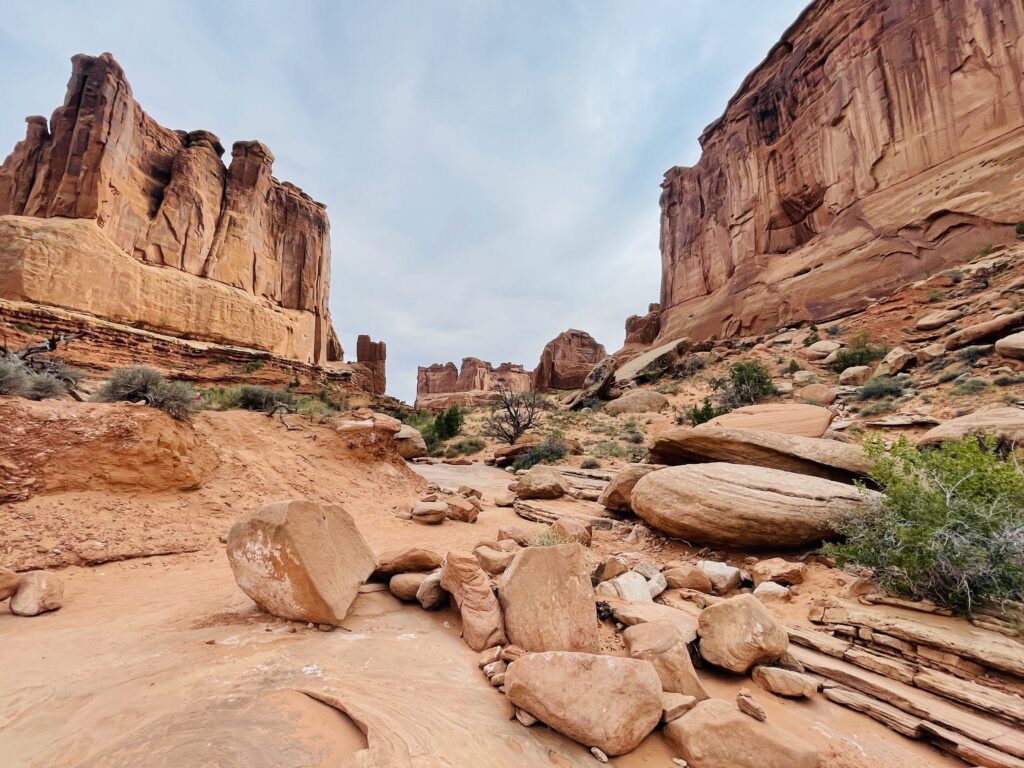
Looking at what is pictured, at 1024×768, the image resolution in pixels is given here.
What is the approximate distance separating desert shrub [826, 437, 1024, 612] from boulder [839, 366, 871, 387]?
627 inches

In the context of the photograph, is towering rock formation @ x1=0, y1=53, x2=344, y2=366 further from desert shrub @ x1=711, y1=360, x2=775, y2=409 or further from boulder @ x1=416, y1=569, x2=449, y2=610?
desert shrub @ x1=711, y1=360, x2=775, y2=409

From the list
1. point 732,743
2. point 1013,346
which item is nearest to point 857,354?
point 1013,346

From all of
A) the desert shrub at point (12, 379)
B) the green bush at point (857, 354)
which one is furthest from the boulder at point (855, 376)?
the desert shrub at point (12, 379)

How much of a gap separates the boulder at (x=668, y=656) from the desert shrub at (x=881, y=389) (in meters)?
15.4

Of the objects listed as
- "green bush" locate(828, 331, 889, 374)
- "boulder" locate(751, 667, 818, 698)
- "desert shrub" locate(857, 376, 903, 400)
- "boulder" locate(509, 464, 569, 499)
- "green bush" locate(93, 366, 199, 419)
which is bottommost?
"boulder" locate(751, 667, 818, 698)

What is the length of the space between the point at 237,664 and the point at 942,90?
3669 centimetres

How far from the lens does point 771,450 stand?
274 inches

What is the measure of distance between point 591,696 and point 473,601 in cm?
135

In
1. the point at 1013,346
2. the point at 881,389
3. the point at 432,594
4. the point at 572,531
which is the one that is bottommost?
the point at 432,594

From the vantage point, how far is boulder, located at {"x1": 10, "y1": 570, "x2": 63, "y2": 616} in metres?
3.41

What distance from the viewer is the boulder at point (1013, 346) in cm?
1173

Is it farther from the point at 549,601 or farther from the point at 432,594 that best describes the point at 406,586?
the point at 549,601

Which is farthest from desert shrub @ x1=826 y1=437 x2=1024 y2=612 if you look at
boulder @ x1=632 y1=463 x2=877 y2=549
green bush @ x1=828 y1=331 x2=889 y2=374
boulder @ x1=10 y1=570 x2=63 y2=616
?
green bush @ x1=828 y1=331 x2=889 y2=374

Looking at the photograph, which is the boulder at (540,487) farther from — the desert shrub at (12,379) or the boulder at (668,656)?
the desert shrub at (12,379)
